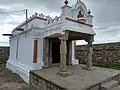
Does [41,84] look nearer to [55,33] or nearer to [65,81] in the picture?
[65,81]

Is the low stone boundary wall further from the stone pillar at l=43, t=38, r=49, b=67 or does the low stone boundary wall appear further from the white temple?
the stone pillar at l=43, t=38, r=49, b=67

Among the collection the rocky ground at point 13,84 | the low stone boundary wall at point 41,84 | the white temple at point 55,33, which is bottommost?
the rocky ground at point 13,84

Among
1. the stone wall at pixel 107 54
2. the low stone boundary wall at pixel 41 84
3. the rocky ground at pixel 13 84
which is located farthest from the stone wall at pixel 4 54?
the stone wall at pixel 107 54

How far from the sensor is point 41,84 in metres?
5.58

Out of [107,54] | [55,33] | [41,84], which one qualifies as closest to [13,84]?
[41,84]

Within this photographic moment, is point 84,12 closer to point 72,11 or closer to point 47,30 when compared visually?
point 72,11

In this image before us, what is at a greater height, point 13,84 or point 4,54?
point 4,54

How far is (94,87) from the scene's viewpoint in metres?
4.50

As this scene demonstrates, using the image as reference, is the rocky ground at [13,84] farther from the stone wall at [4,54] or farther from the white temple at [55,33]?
the stone wall at [4,54]

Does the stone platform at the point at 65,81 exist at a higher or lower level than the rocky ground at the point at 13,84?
higher

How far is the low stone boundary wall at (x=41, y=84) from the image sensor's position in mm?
4641

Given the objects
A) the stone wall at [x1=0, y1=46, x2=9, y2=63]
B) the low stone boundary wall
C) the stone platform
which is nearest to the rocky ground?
the low stone boundary wall

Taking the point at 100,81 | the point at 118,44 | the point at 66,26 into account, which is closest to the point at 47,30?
the point at 66,26

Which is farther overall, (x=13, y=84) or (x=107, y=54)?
(x=107, y=54)
